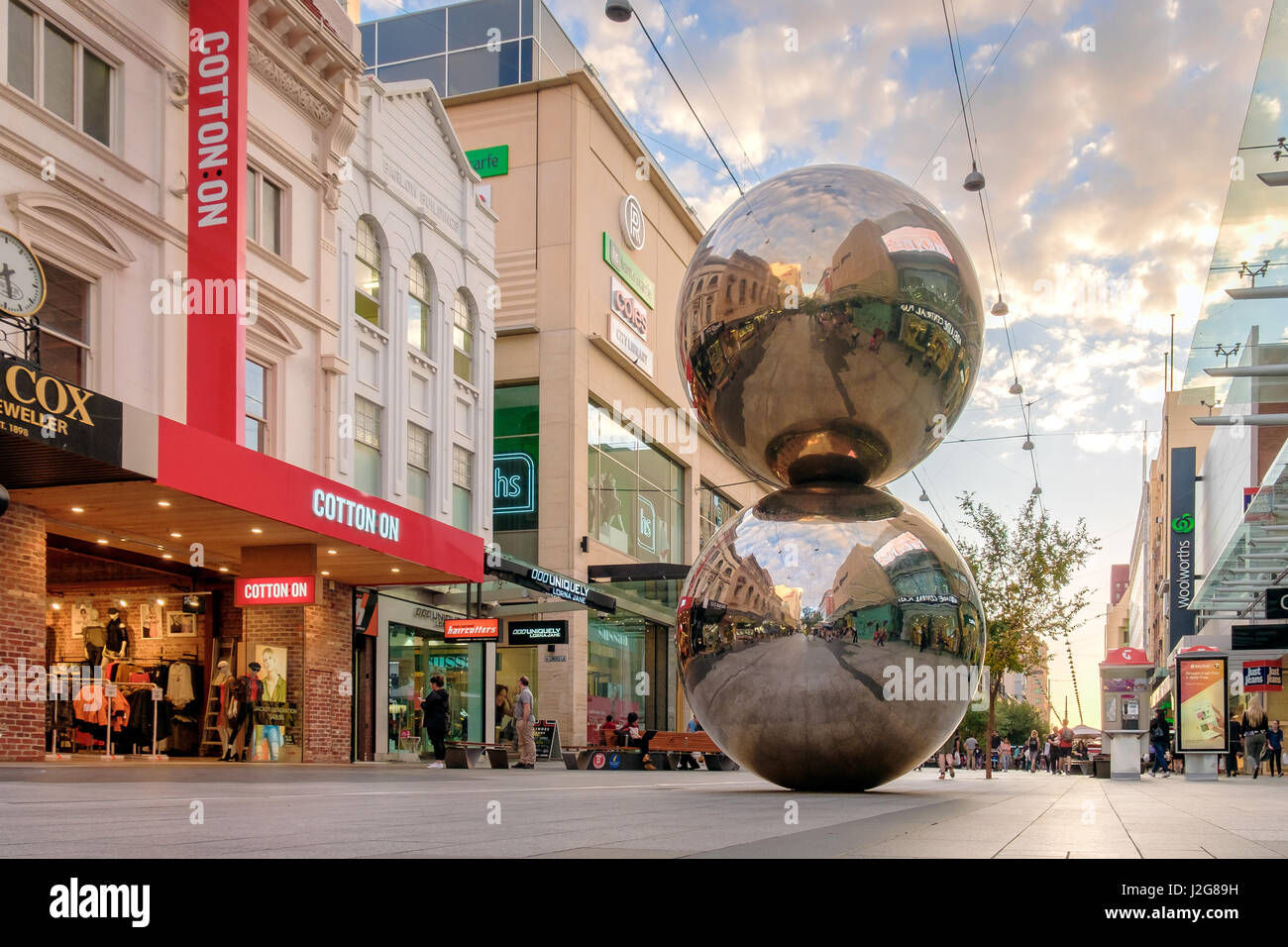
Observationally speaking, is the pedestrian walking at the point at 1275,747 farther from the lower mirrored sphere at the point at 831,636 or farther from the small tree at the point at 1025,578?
the lower mirrored sphere at the point at 831,636

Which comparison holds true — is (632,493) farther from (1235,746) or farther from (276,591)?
(276,591)

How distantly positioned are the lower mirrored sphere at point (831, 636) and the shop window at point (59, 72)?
13749 mm

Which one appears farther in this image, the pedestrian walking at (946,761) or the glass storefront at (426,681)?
the glass storefront at (426,681)

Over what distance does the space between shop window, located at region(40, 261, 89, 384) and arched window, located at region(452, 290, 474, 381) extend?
1239 centimetres

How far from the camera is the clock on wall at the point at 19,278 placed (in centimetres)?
1469

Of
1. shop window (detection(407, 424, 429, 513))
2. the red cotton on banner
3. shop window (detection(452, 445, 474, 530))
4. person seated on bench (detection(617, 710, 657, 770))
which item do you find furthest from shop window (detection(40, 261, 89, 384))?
person seated on bench (detection(617, 710, 657, 770))

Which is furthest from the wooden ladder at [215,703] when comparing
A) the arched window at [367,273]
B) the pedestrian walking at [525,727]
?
the arched window at [367,273]

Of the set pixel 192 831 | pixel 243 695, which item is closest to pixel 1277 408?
pixel 243 695

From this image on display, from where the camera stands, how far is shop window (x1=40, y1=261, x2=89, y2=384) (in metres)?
16.3

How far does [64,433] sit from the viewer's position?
1325cm

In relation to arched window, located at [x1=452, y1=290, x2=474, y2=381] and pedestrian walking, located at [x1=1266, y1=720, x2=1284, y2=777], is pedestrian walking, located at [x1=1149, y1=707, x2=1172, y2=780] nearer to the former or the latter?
pedestrian walking, located at [x1=1266, y1=720, x2=1284, y2=777]

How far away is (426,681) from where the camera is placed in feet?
92.6
